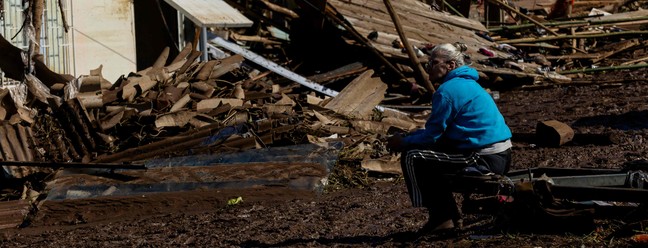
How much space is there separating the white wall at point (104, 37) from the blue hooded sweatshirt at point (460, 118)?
8745 millimetres

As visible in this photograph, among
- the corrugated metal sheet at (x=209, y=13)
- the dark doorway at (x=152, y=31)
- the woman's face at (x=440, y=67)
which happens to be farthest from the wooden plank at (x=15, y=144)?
the woman's face at (x=440, y=67)

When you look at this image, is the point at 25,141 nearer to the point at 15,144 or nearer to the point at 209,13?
the point at 15,144

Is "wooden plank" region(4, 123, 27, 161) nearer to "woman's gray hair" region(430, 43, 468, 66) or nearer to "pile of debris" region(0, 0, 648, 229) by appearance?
"pile of debris" region(0, 0, 648, 229)

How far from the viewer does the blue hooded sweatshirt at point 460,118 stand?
6.88 m

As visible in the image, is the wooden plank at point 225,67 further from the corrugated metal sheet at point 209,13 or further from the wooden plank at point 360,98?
the wooden plank at point 360,98

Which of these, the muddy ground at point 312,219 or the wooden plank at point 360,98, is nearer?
Result: the muddy ground at point 312,219

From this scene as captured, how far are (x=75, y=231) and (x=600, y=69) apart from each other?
36.5 feet

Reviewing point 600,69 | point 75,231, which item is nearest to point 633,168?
point 75,231

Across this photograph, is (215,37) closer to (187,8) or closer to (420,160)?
(187,8)

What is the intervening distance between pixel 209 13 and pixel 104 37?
180 cm

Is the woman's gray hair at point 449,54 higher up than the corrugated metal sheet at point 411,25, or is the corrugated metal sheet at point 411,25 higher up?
the woman's gray hair at point 449,54

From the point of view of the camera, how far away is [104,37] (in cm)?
1505

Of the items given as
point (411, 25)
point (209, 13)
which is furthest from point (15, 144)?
point (411, 25)

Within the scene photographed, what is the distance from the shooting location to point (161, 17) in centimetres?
1579
